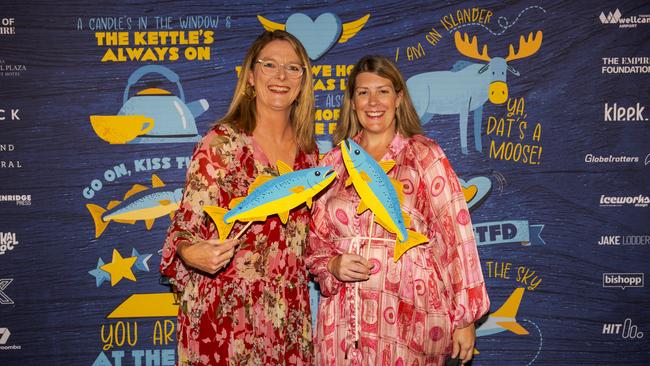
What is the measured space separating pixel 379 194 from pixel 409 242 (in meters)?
0.18

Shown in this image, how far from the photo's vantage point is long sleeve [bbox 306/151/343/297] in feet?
5.97

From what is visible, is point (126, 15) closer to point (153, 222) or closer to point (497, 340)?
point (153, 222)

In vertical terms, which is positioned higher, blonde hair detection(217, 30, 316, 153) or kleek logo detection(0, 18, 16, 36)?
kleek logo detection(0, 18, 16, 36)

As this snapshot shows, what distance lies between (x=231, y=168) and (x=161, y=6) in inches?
48.4

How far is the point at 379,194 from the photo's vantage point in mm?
1639

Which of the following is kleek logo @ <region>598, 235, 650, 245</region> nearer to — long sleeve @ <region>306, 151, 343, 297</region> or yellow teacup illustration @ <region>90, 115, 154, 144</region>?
long sleeve @ <region>306, 151, 343, 297</region>

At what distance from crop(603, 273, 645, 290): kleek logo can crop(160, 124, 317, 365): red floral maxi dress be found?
1748mm

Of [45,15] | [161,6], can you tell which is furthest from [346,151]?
[45,15]

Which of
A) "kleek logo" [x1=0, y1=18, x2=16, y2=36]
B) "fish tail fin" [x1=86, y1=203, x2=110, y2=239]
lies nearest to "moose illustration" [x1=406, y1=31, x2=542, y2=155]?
"fish tail fin" [x1=86, y1=203, x2=110, y2=239]

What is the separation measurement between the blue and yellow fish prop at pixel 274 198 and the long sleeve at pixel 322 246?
22cm

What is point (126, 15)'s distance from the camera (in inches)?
103

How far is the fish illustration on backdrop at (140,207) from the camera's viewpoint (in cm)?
265

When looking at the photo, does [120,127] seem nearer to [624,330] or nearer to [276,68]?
[276,68]

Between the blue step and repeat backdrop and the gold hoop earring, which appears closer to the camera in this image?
the gold hoop earring
